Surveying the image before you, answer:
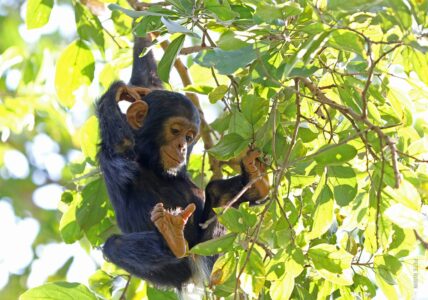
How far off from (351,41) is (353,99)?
0.55 metres

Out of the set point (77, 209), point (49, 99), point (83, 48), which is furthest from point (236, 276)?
point (49, 99)

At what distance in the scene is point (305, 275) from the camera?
333 centimetres

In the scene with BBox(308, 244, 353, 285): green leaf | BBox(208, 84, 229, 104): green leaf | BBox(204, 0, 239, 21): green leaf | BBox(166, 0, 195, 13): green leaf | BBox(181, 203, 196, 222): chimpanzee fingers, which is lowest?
BBox(181, 203, 196, 222): chimpanzee fingers

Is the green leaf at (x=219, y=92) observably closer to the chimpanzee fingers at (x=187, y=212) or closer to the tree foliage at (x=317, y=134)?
the tree foliage at (x=317, y=134)

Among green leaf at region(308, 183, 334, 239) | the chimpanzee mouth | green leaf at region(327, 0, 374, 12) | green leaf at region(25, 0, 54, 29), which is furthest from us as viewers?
the chimpanzee mouth

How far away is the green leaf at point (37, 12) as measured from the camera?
3.90 m

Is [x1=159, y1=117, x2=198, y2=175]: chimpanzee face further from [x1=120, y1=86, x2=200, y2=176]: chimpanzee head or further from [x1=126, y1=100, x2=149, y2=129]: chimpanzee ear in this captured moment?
[x1=126, y1=100, x2=149, y2=129]: chimpanzee ear

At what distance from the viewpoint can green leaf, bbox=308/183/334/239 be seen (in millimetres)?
3107

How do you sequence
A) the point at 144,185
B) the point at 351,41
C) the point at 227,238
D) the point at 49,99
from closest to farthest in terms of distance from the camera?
the point at 351,41 → the point at 227,238 → the point at 144,185 → the point at 49,99

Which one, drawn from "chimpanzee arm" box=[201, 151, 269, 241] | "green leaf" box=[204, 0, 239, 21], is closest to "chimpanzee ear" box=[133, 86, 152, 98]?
"chimpanzee arm" box=[201, 151, 269, 241]

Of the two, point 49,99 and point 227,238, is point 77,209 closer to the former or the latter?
point 227,238

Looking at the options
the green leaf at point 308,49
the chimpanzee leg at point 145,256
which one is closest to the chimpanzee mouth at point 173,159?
the chimpanzee leg at point 145,256

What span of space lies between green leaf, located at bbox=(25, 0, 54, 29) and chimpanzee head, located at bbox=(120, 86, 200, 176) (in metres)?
0.92

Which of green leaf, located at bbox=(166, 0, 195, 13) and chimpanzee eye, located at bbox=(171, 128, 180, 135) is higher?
green leaf, located at bbox=(166, 0, 195, 13)
